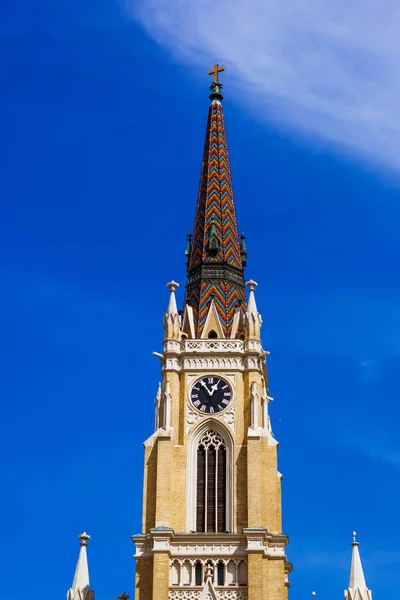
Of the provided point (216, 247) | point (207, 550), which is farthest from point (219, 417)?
point (216, 247)

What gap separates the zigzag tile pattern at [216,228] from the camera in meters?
71.3

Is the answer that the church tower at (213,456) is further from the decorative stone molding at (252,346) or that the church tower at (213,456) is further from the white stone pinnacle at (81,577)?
the white stone pinnacle at (81,577)

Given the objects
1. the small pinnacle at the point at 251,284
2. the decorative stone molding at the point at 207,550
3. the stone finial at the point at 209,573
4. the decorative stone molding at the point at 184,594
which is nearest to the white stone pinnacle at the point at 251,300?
the small pinnacle at the point at 251,284

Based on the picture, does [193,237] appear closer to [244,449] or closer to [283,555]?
[244,449]

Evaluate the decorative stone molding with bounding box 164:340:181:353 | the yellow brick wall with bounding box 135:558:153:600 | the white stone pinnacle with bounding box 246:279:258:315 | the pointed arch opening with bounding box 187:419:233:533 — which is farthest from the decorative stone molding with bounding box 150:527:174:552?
the white stone pinnacle with bounding box 246:279:258:315

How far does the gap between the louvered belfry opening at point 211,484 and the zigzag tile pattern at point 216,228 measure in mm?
6625

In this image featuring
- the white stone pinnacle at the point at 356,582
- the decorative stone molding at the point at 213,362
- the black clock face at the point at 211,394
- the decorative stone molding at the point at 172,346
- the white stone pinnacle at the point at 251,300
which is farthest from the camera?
the white stone pinnacle at the point at 251,300

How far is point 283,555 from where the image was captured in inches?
2467

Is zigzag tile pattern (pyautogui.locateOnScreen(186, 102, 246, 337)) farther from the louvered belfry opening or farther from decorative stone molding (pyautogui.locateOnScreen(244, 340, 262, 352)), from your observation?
the louvered belfry opening

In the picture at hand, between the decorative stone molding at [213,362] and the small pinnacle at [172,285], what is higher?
the small pinnacle at [172,285]

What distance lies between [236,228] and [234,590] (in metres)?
22.1

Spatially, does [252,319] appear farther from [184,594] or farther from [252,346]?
[184,594]

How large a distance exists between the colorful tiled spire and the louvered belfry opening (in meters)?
6.63

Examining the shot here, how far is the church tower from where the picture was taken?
6203 centimetres
